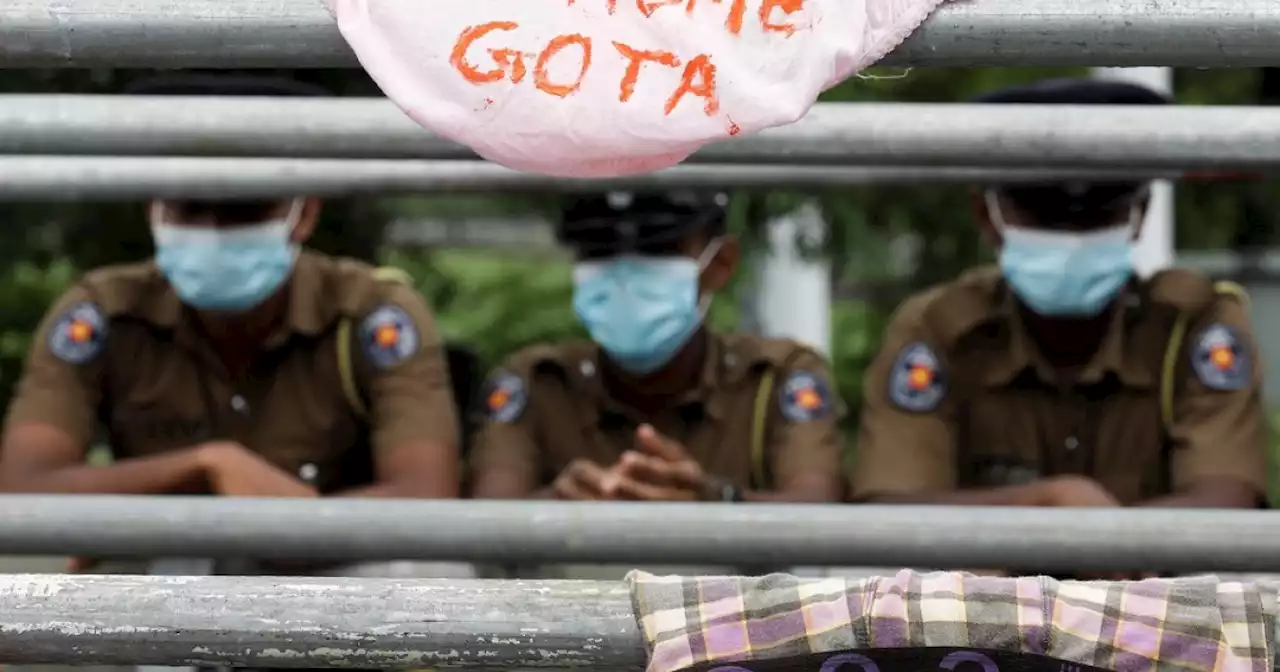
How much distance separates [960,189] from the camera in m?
4.80

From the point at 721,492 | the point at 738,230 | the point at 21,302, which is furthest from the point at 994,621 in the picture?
the point at 21,302

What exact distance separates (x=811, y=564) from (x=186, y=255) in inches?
60.7

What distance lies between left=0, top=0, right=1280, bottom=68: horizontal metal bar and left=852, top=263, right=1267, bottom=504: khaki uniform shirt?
5.19 ft

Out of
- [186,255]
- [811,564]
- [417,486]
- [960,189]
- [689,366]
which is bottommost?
[811,564]

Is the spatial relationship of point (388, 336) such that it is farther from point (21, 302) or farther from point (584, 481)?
point (21, 302)

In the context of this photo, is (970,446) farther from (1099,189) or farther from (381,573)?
(381,573)

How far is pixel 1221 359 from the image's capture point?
2.95m

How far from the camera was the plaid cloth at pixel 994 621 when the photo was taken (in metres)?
1.34

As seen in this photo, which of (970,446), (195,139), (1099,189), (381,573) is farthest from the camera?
(970,446)

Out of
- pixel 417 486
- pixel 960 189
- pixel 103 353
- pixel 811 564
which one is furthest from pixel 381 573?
pixel 960 189

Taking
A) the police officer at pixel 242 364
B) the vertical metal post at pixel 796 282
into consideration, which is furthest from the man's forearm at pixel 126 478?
the vertical metal post at pixel 796 282

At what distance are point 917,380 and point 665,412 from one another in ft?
1.53

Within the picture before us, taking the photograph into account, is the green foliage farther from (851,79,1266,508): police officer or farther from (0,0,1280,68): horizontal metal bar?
(0,0,1280,68): horizontal metal bar

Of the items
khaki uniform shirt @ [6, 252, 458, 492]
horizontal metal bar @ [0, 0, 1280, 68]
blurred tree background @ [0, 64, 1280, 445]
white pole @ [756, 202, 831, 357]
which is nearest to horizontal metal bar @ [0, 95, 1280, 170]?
horizontal metal bar @ [0, 0, 1280, 68]
